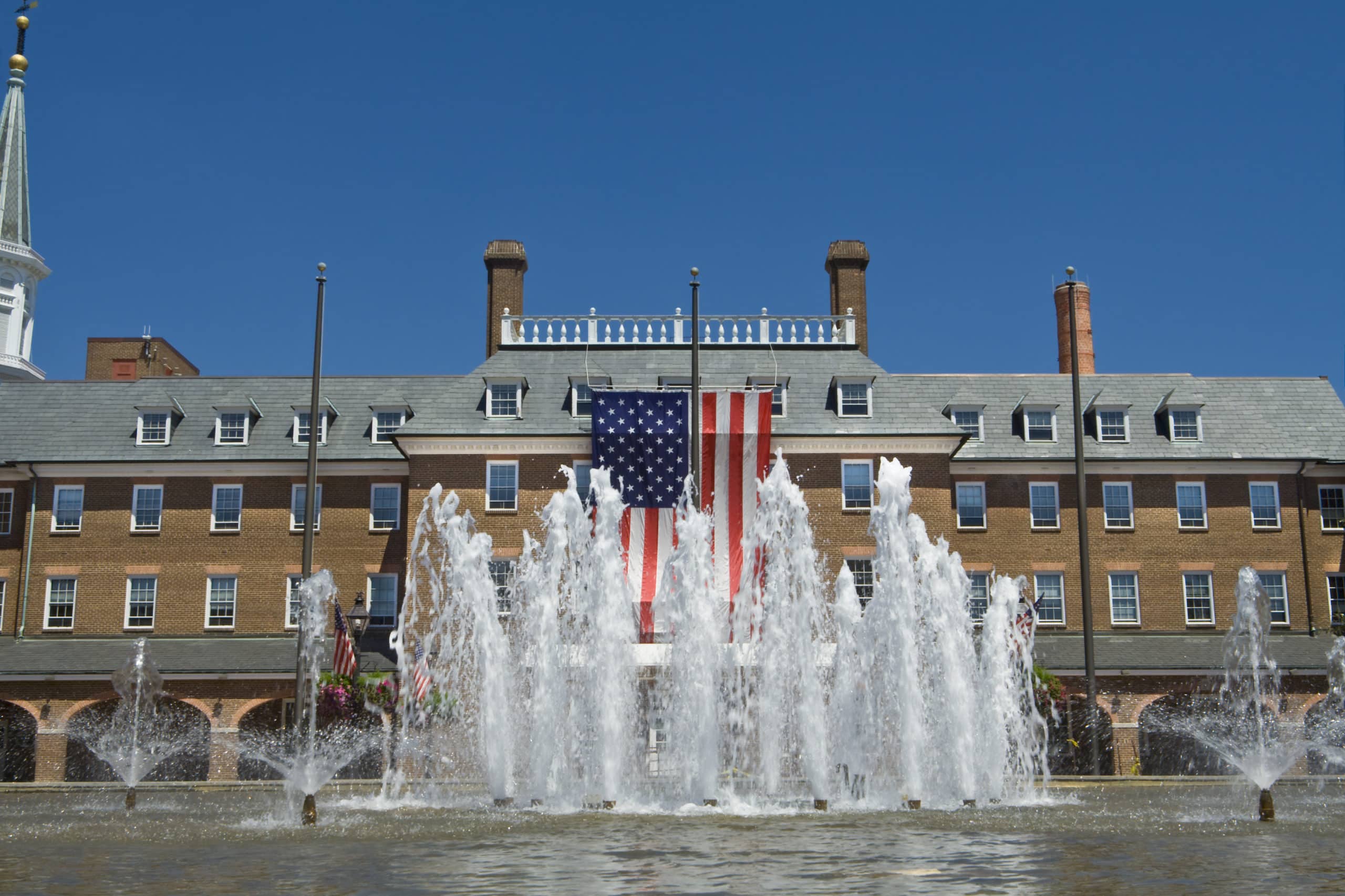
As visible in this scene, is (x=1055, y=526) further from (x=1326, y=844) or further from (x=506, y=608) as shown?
(x=1326, y=844)

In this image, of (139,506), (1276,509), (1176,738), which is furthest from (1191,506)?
(139,506)

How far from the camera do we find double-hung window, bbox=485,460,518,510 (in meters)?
39.3

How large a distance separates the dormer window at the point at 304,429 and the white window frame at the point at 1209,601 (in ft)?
88.5

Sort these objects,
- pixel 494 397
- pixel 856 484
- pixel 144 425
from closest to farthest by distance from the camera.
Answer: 1. pixel 856 484
2. pixel 494 397
3. pixel 144 425

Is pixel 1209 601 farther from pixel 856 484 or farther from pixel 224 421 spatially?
pixel 224 421

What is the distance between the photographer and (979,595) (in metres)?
40.2

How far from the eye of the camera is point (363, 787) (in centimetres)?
2798

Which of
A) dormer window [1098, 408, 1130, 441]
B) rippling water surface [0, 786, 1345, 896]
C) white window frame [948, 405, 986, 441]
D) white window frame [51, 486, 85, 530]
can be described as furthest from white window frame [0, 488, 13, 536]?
dormer window [1098, 408, 1130, 441]

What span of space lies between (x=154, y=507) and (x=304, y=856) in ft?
93.0

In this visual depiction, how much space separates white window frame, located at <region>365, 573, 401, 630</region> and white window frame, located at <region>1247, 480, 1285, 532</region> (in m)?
26.2

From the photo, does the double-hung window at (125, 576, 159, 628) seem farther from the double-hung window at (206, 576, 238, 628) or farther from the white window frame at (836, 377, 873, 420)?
the white window frame at (836, 377, 873, 420)

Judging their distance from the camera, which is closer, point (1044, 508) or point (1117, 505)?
point (1117, 505)

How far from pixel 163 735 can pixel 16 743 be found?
4.16 m

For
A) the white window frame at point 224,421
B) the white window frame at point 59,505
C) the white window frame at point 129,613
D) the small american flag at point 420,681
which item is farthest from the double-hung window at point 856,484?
the white window frame at point 59,505
